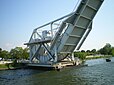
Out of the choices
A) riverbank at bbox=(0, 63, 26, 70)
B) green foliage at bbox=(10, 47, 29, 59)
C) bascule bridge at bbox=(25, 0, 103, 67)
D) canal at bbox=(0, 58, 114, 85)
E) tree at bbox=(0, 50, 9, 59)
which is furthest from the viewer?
tree at bbox=(0, 50, 9, 59)

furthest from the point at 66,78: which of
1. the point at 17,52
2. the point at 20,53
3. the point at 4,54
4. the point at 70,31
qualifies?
the point at 4,54

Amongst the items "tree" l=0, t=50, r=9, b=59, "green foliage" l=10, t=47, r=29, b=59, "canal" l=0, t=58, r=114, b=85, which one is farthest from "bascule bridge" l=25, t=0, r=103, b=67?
"tree" l=0, t=50, r=9, b=59

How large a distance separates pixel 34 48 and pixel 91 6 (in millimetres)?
21841

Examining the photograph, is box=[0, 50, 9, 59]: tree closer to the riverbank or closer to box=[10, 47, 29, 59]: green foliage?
box=[10, 47, 29, 59]: green foliage

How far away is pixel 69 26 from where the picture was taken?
3203cm

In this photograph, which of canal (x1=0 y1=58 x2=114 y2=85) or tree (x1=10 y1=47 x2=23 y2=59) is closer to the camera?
canal (x1=0 y1=58 x2=114 y2=85)

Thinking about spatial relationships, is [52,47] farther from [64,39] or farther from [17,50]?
→ [17,50]

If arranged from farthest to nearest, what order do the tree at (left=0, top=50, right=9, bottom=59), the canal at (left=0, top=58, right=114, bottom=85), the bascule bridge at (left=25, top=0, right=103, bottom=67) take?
1. the tree at (left=0, top=50, right=9, bottom=59)
2. the bascule bridge at (left=25, top=0, right=103, bottom=67)
3. the canal at (left=0, top=58, right=114, bottom=85)

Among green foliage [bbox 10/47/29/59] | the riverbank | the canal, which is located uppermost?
green foliage [bbox 10/47/29/59]

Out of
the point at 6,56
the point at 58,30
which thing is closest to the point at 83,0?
the point at 58,30

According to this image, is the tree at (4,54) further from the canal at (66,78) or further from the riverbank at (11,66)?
the canal at (66,78)

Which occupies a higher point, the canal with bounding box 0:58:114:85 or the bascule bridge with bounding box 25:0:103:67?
the bascule bridge with bounding box 25:0:103:67

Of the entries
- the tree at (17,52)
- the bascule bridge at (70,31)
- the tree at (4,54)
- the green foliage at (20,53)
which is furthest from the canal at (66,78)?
the tree at (4,54)

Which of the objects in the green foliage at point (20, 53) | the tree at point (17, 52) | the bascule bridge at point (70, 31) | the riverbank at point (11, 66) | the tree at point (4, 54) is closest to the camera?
the bascule bridge at point (70, 31)
